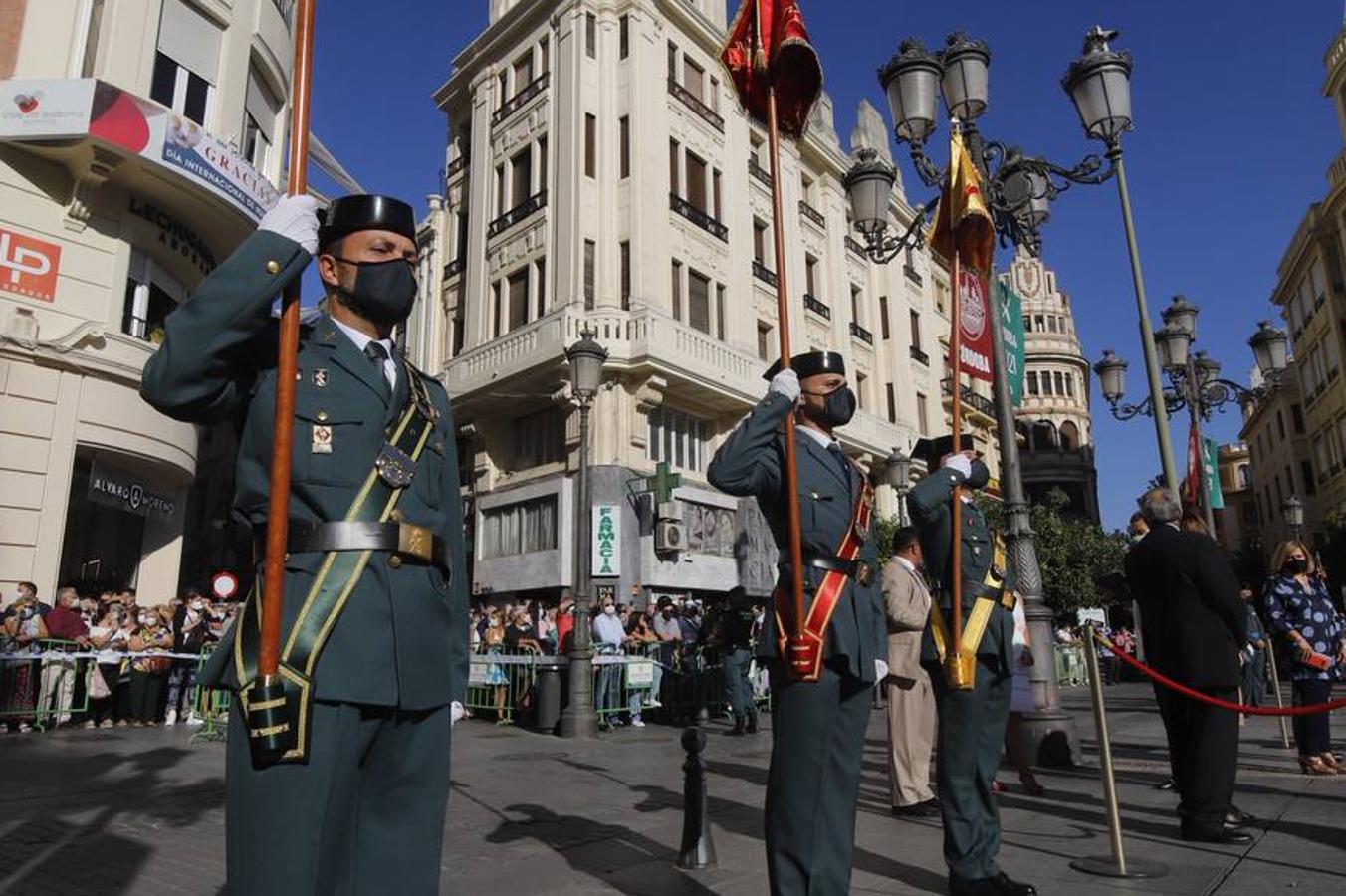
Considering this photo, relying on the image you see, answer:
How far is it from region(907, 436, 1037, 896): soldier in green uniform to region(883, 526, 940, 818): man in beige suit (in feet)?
3.62

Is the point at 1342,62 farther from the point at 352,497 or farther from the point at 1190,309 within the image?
the point at 352,497

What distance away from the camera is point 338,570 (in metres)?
2.33

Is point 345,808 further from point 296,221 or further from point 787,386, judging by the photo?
point 787,386

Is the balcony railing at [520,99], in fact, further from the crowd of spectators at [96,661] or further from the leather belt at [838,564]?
the leather belt at [838,564]

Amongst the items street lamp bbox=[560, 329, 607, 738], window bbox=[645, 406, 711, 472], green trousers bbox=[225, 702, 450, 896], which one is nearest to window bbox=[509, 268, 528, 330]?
window bbox=[645, 406, 711, 472]

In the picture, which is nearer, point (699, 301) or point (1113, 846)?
point (1113, 846)

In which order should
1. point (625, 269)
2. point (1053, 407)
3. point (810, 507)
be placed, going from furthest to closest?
1. point (1053, 407)
2. point (625, 269)
3. point (810, 507)

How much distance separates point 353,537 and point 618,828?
414 centimetres

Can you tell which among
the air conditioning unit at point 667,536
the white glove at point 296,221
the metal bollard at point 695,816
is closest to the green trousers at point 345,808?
the white glove at point 296,221

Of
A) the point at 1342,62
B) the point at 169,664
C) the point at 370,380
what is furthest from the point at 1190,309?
the point at 1342,62

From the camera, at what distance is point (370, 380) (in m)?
2.61

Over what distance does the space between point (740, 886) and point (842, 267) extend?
89.6 ft

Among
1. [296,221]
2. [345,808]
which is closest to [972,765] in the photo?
[345,808]

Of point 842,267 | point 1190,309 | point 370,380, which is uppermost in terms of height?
point 842,267
